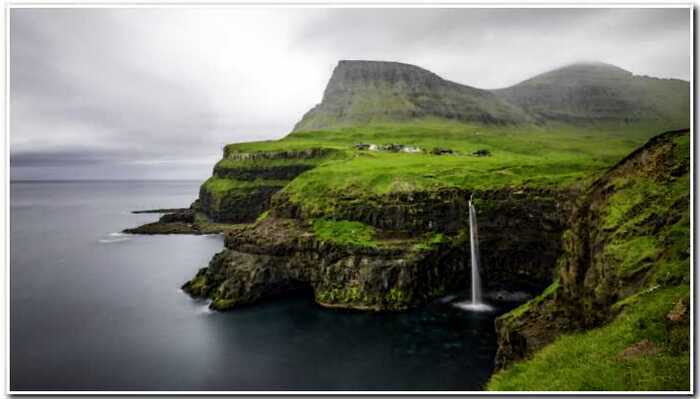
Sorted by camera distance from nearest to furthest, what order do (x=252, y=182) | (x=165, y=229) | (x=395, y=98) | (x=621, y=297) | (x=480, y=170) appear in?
1. (x=621, y=297)
2. (x=480, y=170)
3. (x=165, y=229)
4. (x=252, y=182)
5. (x=395, y=98)

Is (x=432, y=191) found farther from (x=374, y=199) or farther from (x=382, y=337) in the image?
(x=382, y=337)

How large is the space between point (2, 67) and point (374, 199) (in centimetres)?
3705

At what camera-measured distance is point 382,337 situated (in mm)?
34781

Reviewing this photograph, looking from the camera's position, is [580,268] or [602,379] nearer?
[602,379]

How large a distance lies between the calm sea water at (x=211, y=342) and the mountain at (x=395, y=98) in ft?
368

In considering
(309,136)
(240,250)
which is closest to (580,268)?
(240,250)

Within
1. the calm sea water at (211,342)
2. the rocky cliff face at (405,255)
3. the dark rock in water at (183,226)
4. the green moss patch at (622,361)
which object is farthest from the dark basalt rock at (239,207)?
the green moss patch at (622,361)

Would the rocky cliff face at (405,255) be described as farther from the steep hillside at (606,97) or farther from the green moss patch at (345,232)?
the steep hillside at (606,97)

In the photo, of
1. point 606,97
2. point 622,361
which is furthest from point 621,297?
point 606,97

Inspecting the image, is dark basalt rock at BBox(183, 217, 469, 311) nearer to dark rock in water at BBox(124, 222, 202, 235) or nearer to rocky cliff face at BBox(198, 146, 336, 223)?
rocky cliff face at BBox(198, 146, 336, 223)

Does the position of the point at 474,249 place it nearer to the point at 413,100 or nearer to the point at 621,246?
the point at 621,246

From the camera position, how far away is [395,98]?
15638cm

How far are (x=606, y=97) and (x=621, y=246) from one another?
34.5m

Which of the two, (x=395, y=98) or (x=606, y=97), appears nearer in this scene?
(x=606, y=97)
